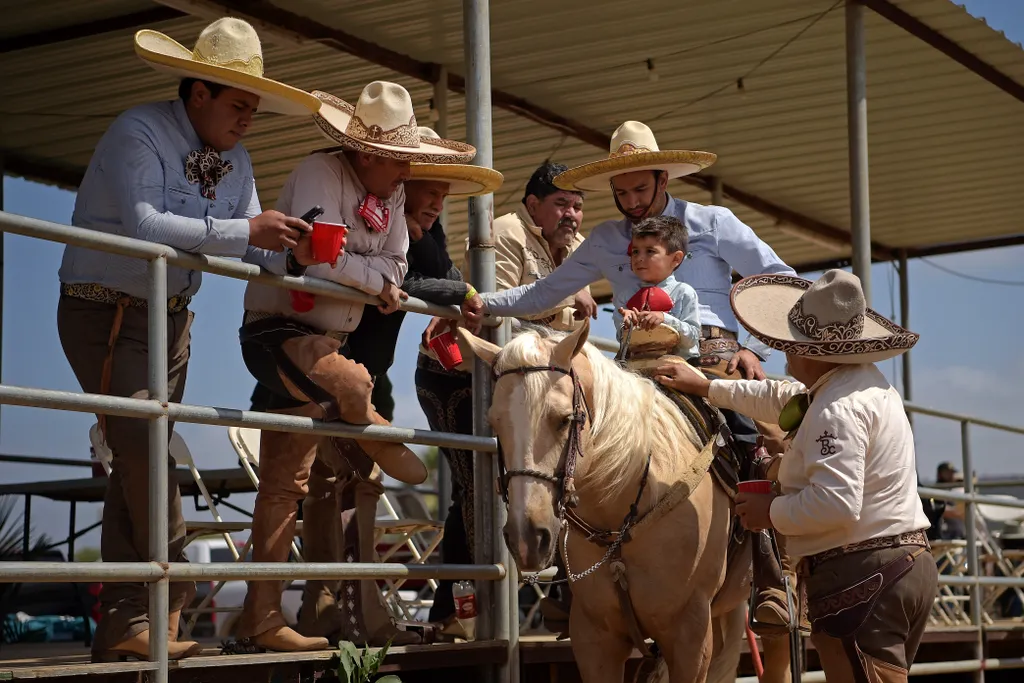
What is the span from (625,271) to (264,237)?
188cm

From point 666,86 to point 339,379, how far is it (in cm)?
765

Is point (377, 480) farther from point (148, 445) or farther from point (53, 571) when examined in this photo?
point (53, 571)

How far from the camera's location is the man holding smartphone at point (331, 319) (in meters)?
4.92

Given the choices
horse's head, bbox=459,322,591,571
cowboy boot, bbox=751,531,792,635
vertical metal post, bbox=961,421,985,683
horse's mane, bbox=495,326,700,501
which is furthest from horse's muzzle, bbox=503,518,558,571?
vertical metal post, bbox=961,421,985,683

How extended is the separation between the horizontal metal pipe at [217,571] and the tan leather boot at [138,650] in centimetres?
30

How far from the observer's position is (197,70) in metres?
4.72

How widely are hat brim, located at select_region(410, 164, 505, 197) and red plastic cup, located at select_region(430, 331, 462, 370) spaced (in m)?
0.63

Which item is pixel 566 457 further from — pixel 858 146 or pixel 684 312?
pixel 858 146

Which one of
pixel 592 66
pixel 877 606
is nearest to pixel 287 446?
pixel 877 606

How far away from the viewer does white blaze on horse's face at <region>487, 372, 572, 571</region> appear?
4.41 m

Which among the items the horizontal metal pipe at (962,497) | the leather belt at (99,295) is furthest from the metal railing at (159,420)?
the horizontal metal pipe at (962,497)

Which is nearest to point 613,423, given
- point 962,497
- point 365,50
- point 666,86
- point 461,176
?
point 461,176

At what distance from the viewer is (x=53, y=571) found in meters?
3.77

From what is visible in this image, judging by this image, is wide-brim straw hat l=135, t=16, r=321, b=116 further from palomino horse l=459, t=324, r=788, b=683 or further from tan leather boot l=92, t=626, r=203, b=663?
tan leather boot l=92, t=626, r=203, b=663
